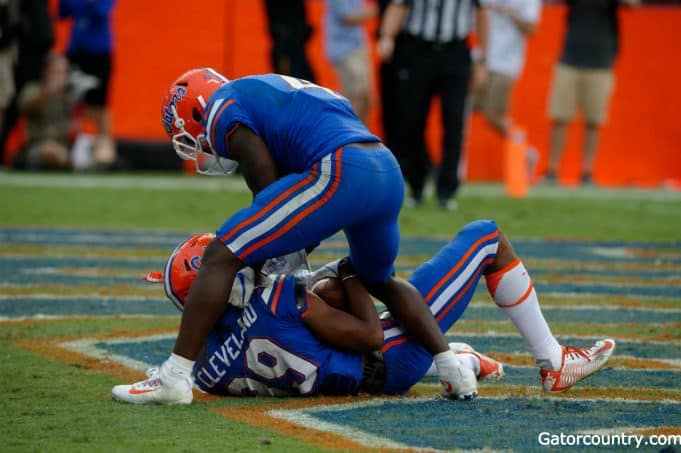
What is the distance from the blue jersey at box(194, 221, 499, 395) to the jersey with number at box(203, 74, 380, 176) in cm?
44

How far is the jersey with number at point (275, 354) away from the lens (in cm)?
442

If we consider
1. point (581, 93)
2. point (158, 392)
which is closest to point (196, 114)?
point (158, 392)

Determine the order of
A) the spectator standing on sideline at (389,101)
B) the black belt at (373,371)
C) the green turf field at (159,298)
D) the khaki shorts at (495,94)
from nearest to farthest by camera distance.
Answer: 1. the green turf field at (159,298)
2. the black belt at (373,371)
3. the spectator standing on sideline at (389,101)
4. the khaki shorts at (495,94)

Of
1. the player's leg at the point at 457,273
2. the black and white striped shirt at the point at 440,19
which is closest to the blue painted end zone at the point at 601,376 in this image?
the player's leg at the point at 457,273

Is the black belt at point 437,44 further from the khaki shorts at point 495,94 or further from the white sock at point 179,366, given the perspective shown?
the white sock at point 179,366

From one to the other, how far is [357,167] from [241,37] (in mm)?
11175

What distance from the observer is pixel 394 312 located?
455 cm

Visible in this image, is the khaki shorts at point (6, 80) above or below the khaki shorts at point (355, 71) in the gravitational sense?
below

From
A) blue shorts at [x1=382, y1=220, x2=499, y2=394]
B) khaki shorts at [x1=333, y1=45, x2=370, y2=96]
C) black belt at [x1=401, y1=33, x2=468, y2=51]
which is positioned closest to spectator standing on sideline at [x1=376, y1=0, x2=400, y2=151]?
khaki shorts at [x1=333, y1=45, x2=370, y2=96]

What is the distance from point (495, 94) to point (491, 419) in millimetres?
10124

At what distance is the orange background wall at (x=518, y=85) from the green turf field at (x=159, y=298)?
130 centimetres

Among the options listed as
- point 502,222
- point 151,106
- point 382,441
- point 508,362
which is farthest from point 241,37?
point 382,441

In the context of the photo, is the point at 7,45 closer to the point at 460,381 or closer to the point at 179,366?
the point at 179,366

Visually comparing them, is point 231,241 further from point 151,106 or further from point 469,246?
point 151,106
